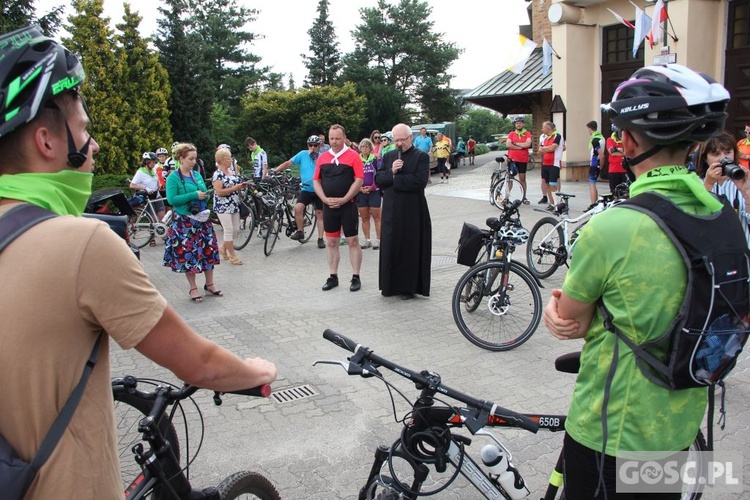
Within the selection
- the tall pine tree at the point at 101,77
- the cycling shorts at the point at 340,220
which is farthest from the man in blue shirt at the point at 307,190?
the tall pine tree at the point at 101,77

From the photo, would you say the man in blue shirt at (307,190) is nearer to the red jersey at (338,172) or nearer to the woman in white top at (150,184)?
the red jersey at (338,172)

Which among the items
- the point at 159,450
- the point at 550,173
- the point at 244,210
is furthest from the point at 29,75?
the point at 550,173

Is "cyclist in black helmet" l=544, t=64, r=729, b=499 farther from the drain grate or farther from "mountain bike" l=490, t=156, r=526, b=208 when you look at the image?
"mountain bike" l=490, t=156, r=526, b=208

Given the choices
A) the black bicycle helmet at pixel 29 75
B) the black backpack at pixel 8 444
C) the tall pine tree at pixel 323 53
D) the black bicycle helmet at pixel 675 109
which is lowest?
the black backpack at pixel 8 444

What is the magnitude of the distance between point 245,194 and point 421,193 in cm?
550

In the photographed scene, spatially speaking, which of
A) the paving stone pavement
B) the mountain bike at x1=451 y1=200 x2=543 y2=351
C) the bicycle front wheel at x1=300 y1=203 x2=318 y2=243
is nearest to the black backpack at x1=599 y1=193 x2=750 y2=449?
the paving stone pavement

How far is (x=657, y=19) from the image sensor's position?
48.5ft

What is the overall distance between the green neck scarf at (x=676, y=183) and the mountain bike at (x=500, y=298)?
3918 millimetres

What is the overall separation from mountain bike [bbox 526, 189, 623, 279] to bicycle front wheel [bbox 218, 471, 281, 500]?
576 centimetres

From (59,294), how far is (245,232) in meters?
10.9

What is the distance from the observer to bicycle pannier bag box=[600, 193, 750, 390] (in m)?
1.84

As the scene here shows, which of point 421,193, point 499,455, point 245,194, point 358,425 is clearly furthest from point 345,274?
point 499,455

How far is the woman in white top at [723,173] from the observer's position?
19.9 feet

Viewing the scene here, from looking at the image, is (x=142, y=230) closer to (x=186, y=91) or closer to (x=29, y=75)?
(x=29, y=75)
